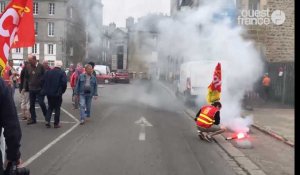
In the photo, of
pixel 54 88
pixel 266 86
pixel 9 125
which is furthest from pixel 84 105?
pixel 266 86

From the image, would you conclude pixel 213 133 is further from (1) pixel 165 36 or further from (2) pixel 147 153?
(1) pixel 165 36

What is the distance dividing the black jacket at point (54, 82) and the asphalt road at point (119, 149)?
36.5 inches

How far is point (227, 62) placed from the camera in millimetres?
18359

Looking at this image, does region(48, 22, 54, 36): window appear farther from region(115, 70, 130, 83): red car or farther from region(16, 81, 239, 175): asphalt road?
region(16, 81, 239, 175): asphalt road

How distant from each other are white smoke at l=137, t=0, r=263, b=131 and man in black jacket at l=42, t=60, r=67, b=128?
588 cm

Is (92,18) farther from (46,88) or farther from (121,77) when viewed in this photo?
(46,88)

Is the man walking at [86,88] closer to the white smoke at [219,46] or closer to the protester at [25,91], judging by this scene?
the protester at [25,91]

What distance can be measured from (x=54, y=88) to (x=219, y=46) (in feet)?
29.2

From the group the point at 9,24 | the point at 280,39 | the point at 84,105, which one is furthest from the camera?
Answer: the point at 280,39

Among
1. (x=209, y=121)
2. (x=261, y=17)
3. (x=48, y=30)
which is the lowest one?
(x=209, y=121)

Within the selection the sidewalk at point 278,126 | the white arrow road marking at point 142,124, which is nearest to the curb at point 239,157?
the sidewalk at point 278,126

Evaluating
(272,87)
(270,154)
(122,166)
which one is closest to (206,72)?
(272,87)

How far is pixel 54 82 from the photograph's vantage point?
468 inches

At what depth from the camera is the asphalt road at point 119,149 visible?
297 inches
